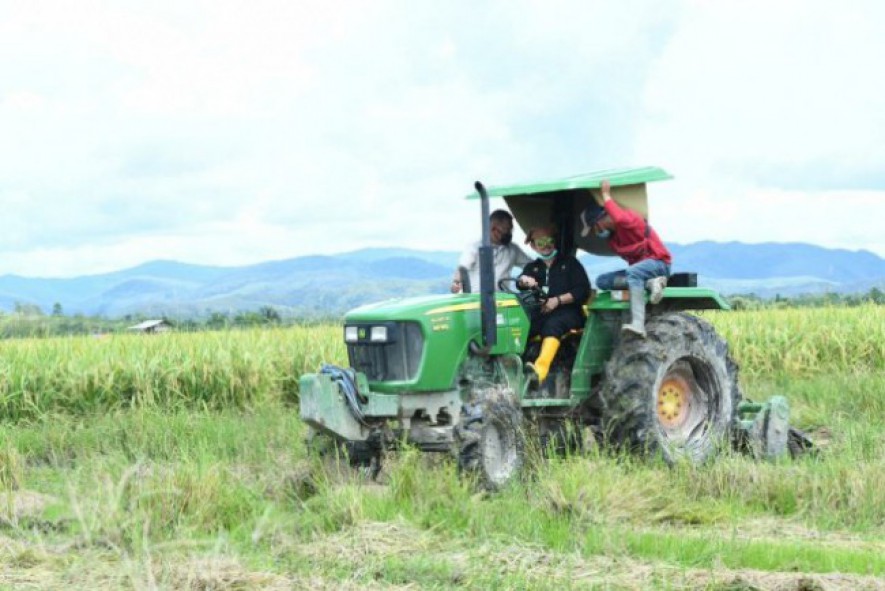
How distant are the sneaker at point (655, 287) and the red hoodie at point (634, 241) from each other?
0.23 m

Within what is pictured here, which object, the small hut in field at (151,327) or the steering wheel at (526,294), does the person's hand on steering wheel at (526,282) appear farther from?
the small hut in field at (151,327)

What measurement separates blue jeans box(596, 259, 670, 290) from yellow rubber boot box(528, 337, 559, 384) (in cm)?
69

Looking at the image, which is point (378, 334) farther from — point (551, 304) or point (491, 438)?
point (551, 304)

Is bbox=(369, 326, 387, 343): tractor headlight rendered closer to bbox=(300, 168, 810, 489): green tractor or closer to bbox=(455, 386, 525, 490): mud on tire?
bbox=(300, 168, 810, 489): green tractor

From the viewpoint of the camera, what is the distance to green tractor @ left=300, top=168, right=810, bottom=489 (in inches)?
346

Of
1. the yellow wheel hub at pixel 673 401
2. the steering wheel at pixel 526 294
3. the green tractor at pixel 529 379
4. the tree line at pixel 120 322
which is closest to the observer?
the green tractor at pixel 529 379

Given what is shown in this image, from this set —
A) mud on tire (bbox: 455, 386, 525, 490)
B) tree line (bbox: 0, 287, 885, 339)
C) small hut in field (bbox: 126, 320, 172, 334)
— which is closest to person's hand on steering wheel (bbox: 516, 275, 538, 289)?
mud on tire (bbox: 455, 386, 525, 490)

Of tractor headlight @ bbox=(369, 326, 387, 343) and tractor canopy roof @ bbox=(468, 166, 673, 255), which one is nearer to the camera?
tractor headlight @ bbox=(369, 326, 387, 343)

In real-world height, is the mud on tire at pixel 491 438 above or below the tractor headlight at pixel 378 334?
below

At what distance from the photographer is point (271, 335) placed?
1617 centimetres

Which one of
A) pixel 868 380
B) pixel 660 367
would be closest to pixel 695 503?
pixel 660 367

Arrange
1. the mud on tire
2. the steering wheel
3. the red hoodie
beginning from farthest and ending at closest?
the steering wheel, the red hoodie, the mud on tire

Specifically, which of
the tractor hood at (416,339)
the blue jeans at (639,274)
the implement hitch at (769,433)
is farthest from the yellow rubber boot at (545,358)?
the implement hitch at (769,433)

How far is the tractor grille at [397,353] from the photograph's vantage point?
352 inches
